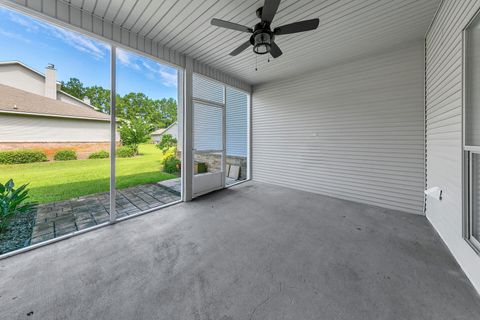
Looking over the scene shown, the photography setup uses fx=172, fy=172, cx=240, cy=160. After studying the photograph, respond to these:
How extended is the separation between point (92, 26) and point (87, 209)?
3082 millimetres

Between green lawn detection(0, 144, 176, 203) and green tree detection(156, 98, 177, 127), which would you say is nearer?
green lawn detection(0, 144, 176, 203)

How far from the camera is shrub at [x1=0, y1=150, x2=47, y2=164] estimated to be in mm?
2398

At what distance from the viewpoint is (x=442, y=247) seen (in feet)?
7.23

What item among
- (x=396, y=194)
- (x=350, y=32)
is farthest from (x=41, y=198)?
(x=396, y=194)

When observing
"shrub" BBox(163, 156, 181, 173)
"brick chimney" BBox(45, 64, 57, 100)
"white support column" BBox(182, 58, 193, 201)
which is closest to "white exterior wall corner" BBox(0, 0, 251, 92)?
"white support column" BBox(182, 58, 193, 201)

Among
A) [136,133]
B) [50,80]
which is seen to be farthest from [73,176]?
[50,80]

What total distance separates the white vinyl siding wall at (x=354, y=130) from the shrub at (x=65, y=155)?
4.61 metres

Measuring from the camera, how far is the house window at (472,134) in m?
1.72

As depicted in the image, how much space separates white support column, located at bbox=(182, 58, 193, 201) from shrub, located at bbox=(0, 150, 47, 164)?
7.28 feet

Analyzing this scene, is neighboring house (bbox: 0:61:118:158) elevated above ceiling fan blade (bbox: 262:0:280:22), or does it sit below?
below

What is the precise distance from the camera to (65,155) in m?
3.22

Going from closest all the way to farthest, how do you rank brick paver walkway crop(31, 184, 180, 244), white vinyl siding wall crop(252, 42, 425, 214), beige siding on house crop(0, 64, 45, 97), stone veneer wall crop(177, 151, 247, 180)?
beige siding on house crop(0, 64, 45, 97) < brick paver walkway crop(31, 184, 180, 244) < white vinyl siding wall crop(252, 42, 425, 214) < stone veneer wall crop(177, 151, 247, 180)

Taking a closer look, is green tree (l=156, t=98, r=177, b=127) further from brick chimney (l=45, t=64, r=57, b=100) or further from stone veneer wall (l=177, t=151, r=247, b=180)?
brick chimney (l=45, t=64, r=57, b=100)

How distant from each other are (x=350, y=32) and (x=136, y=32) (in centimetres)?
361
